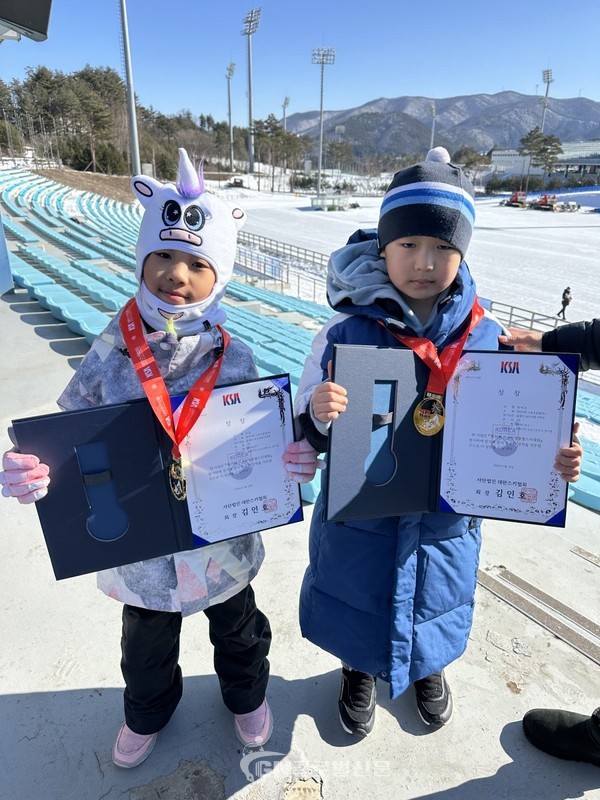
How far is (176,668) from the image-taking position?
5.27ft

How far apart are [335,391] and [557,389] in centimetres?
56

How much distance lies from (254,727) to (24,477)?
1.03m

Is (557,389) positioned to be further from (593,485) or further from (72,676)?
(593,485)

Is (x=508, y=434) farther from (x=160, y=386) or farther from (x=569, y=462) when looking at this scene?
(x=160, y=386)

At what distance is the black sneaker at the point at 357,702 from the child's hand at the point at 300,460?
28.5 inches

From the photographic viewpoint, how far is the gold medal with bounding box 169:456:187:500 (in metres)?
1.28

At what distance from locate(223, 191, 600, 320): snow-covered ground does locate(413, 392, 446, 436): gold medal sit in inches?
520

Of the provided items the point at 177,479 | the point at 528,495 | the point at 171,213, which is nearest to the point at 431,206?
the point at 171,213

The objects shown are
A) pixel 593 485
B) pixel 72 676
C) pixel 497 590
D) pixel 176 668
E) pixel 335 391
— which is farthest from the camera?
pixel 593 485

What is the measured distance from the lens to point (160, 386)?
123cm

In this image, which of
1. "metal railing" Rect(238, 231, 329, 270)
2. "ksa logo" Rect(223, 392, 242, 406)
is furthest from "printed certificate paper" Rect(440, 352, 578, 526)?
"metal railing" Rect(238, 231, 329, 270)

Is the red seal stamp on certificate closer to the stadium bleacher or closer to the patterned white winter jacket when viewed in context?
the patterned white winter jacket

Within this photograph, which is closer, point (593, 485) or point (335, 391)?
point (335, 391)

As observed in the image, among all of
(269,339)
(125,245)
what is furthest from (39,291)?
(125,245)
